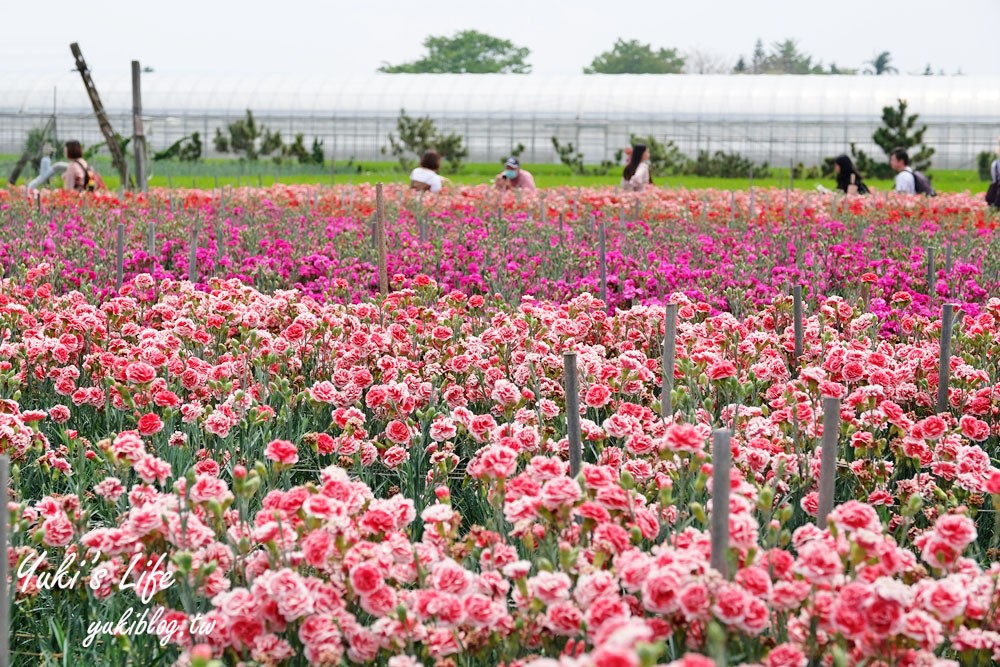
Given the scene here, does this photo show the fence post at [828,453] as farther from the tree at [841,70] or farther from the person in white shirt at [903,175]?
the tree at [841,70]

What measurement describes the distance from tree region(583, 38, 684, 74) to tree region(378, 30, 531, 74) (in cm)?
1162

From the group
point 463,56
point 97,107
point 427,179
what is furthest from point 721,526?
point 463,56

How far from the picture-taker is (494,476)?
245 centimetres

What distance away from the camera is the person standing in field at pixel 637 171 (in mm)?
14789

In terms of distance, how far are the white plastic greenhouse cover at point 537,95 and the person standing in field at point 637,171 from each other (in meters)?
25.1

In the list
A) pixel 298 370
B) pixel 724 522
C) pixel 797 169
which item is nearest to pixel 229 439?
pixel 298 370

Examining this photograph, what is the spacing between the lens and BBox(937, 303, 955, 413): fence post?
3393mm

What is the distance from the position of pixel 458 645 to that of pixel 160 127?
138 feet

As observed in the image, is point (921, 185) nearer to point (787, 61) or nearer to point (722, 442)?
point (722, 442)

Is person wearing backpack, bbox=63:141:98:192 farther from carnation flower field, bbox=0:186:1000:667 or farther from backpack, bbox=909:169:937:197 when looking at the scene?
backpack, bbox=909:169:937:197

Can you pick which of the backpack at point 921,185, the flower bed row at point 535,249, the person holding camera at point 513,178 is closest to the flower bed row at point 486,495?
the flower bed row at point 535,249

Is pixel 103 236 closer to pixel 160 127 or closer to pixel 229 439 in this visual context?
pixel 229 439

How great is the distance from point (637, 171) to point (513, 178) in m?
1.67

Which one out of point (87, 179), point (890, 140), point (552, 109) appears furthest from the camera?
point (552, 109)
